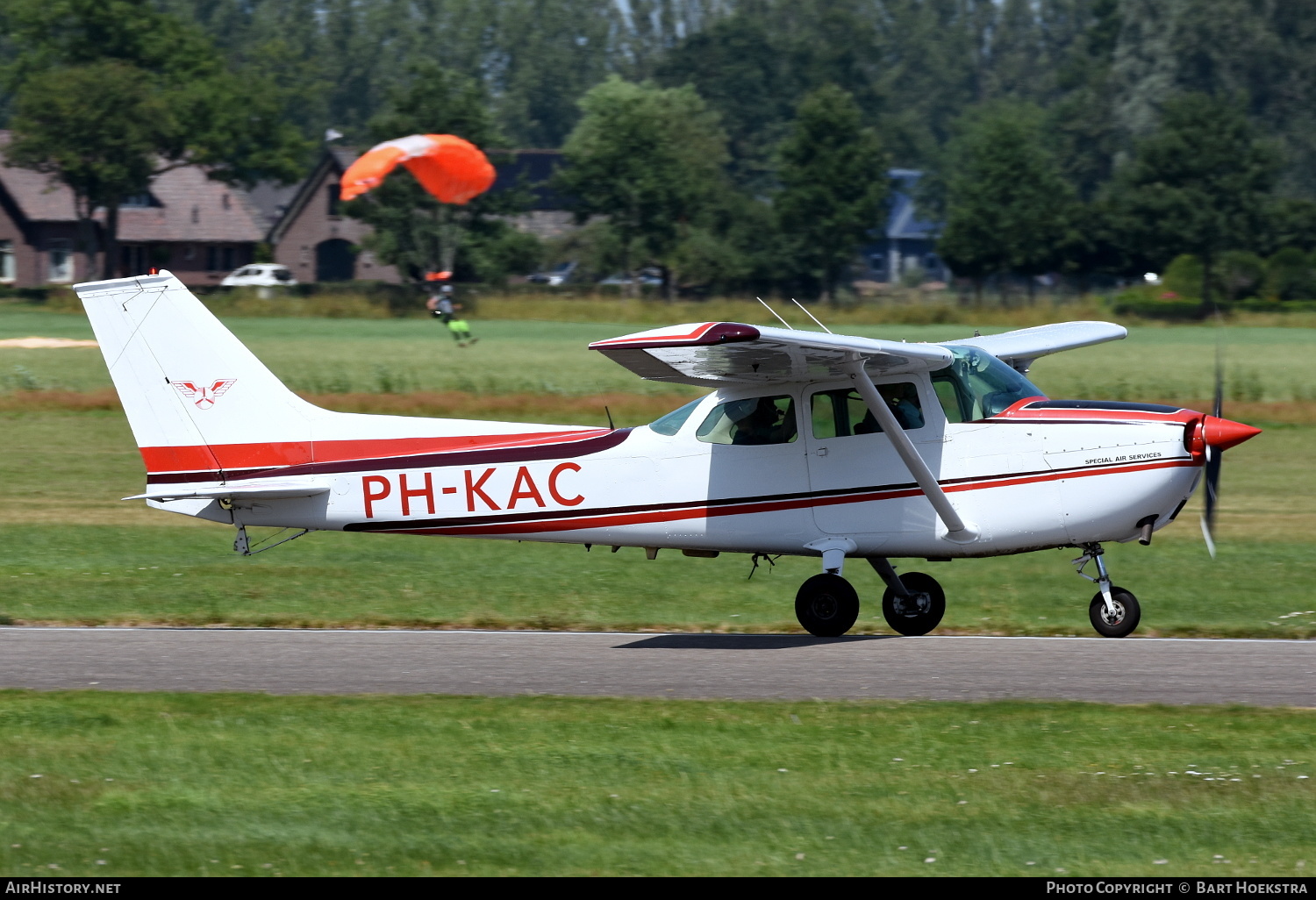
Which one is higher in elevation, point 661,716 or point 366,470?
point 366,470

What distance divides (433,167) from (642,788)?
30.4m

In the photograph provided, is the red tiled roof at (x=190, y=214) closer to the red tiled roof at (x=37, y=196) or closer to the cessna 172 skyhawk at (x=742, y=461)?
the red tiled roof at (x=37, y=196)

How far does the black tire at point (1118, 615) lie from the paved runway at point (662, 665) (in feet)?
0.35

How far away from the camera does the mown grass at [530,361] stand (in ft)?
118

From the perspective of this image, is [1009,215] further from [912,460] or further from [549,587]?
[912,460]

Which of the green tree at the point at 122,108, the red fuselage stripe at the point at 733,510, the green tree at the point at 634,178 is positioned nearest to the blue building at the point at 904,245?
the green tree at the point at 634,178

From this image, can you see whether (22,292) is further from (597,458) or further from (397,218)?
(597,458)

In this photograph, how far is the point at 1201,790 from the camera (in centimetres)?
769

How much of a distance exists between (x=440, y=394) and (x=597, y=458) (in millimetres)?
20891

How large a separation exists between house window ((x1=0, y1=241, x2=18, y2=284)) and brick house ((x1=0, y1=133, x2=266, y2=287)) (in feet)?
0.14

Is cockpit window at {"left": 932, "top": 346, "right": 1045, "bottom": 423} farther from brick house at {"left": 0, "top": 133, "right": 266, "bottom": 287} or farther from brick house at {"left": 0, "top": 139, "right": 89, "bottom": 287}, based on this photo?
brick house at {"left": 0, "top": 139, "right": 89, "bottom": 287}

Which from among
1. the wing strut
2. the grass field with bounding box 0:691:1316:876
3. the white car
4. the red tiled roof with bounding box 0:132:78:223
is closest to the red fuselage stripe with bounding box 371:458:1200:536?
the wing strut

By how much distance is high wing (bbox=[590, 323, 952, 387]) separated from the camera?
10133mm
